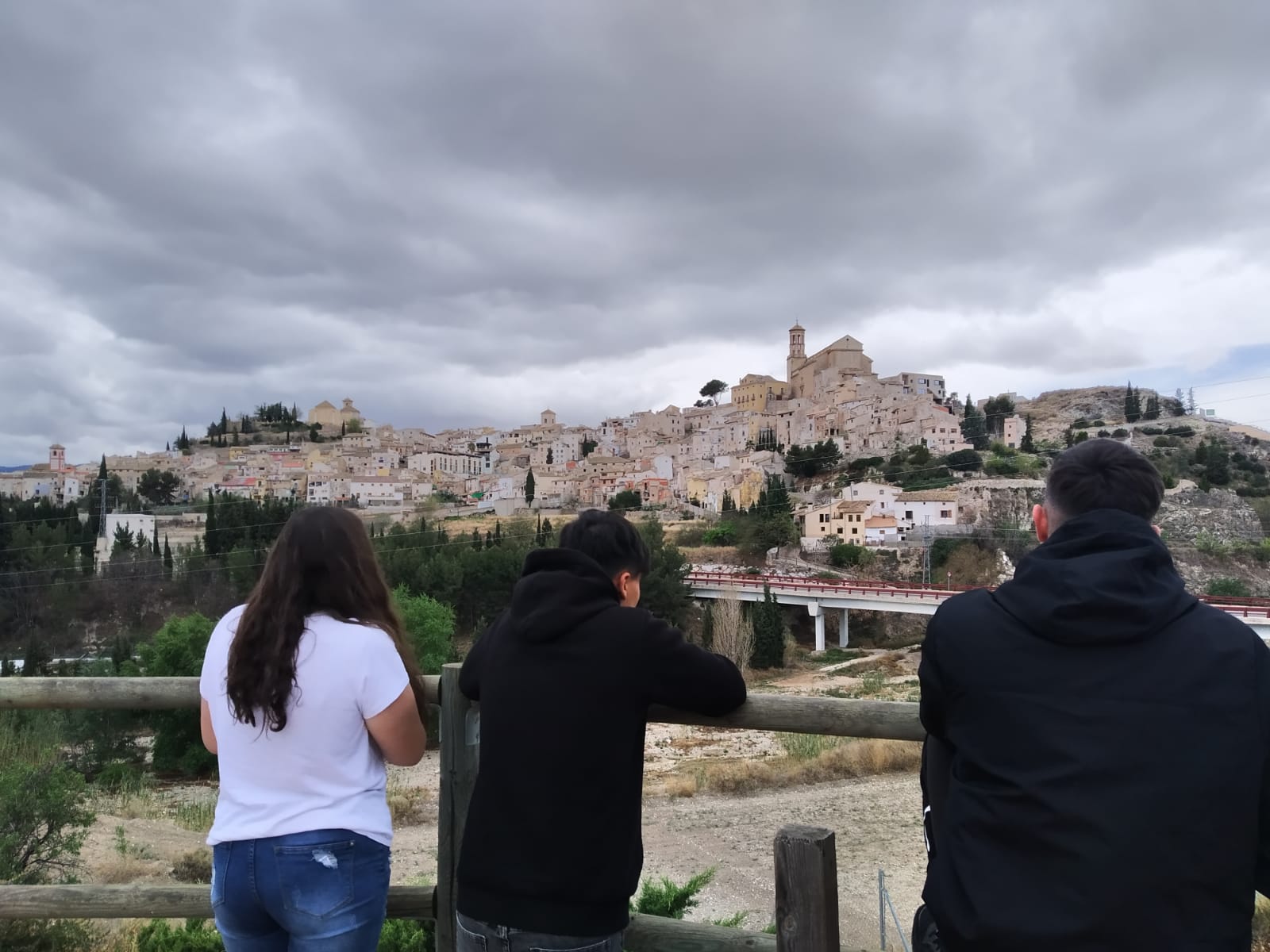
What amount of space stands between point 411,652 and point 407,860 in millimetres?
7720

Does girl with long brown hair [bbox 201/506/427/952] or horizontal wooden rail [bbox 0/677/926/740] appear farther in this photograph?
horizontal wooden rail [bbox 0/677/926/740]

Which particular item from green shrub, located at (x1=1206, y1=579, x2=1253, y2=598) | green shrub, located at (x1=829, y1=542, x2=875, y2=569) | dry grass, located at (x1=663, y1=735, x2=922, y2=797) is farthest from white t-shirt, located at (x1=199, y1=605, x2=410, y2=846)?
green shrub, located at (x1=1206, y1=579, x2=1253, y2=598)

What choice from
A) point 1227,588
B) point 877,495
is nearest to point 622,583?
point 1227,588

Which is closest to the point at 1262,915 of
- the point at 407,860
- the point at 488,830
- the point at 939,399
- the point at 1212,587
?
the point at 488,830

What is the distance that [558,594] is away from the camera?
172 cm

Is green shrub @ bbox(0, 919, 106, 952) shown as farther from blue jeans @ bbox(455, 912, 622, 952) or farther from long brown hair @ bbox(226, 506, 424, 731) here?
blue jeans @ bbox(455, 912, 622, 952)

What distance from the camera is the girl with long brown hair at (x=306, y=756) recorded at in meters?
1.75

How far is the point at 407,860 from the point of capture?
862 cm

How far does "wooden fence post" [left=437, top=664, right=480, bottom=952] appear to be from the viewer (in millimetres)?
2180

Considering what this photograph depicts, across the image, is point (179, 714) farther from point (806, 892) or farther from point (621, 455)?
point (621, 455)

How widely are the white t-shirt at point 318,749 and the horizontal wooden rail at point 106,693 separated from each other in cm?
44

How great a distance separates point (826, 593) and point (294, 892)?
36.0 metres

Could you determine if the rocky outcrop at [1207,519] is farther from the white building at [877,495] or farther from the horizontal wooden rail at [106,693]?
the horizontal wooden rail at [106,693]

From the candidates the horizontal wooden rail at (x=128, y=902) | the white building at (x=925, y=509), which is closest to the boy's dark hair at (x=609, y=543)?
the horizontal wooden rail at (x=128, y=902)
